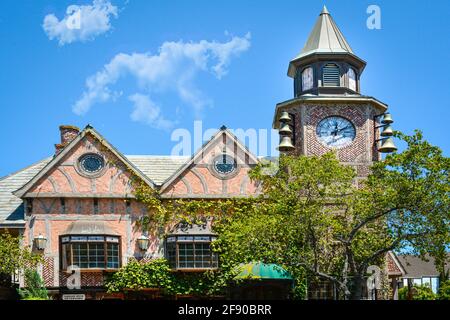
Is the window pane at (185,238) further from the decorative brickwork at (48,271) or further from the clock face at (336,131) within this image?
the clock face at (336,131)

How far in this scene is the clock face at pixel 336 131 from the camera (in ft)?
102

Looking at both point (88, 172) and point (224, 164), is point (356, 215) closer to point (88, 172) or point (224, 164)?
point (224, 164)

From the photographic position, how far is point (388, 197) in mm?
22094

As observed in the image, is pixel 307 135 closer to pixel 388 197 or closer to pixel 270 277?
pixel 270 277

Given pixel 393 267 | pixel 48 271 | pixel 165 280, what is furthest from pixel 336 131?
pixel 48 271

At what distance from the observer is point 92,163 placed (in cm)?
3016

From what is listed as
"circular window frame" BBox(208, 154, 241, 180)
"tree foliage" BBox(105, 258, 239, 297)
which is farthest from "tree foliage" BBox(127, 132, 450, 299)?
"circular window frame" BBox(208, 154, 241, 180)

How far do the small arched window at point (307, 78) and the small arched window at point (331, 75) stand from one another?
0.60m

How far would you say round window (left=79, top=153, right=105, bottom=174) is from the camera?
3008 cm

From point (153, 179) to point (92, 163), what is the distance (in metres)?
3.26

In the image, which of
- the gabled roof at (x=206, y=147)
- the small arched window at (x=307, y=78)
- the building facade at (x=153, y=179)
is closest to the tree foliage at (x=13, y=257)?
the building facade at (x=153, y=179)

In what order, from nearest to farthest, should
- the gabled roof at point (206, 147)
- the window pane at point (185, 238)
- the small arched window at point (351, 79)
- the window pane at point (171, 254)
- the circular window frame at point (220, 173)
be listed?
1. the window pane at point (171, 254)
2. the window pane at point (185, 238)
3. the gabled roof at point (206, 147)
4. the circular window frame at point (220, 173)
5. the small arched window at point (351, 79)

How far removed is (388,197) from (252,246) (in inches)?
191
